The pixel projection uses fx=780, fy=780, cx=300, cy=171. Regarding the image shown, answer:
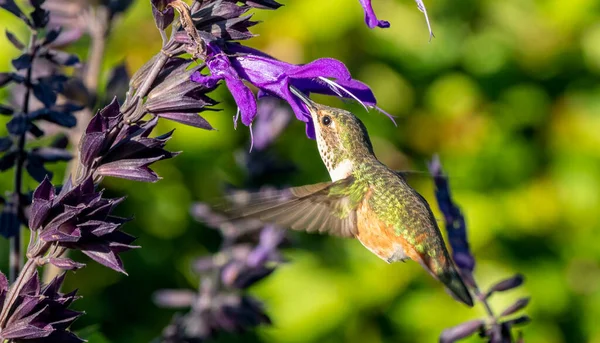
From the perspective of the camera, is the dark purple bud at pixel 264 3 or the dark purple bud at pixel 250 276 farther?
the dark purple bud at pixel 250 276

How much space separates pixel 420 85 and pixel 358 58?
302 mm

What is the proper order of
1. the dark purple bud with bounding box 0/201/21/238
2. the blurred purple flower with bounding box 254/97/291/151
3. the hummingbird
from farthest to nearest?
the blurred purple flower with bounding box 254/97/291/151 < the hummingbird < the dark purple bud with bounding box 0/201/21/238

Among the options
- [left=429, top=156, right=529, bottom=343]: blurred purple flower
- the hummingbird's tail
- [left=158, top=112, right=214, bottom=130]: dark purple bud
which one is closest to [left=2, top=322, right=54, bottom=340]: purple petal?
[left=158, top=112, right=214, bottom=130]: dark purple bud

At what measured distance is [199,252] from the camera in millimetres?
3098

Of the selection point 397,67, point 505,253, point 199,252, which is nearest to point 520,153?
point 505,253

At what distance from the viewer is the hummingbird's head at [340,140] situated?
171cm

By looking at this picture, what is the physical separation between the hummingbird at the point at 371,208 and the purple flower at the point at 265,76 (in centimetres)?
21

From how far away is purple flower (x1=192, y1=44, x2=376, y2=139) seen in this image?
1.24m

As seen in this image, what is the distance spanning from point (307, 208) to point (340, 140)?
195 mm

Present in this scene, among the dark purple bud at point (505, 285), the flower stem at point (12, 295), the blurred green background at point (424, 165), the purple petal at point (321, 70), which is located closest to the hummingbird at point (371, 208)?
the dark purple bud at point (505, 285)

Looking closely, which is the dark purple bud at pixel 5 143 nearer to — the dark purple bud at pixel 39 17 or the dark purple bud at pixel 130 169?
the dark purple bud at pixel 39 17

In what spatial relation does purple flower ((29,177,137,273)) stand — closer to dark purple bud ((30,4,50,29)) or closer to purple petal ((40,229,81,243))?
purple petal ((40,229,81,243))

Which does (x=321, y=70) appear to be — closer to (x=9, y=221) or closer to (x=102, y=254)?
(x=102, y=254)

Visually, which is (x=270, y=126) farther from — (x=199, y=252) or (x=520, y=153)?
(x=520, y=153)
